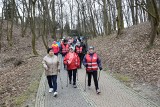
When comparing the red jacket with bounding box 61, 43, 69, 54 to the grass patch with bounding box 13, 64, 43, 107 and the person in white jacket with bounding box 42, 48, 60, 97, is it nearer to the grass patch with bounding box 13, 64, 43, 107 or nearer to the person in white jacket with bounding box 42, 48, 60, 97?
the grass patch with bounding box 13, 64, 43, 107

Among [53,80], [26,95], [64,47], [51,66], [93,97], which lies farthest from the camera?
[64,47]

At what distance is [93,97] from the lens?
9516mm

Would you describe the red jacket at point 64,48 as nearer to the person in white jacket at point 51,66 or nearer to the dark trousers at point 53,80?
the dark trousers at point 53,80

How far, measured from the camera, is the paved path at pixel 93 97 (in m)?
8.60

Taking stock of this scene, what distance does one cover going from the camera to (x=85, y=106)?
8430mm

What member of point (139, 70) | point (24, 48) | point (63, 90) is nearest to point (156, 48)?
point (139, 70)

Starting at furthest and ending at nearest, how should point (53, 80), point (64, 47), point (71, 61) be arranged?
1. point (64, 47)
2. point (71, 61)
3. point (53, 80)

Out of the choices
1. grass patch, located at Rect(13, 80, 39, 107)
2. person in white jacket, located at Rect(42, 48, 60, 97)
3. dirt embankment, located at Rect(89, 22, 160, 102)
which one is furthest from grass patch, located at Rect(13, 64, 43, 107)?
dirt embankment, located at Rect(89, 22, 160, 102)

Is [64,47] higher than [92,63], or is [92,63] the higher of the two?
[64,47]

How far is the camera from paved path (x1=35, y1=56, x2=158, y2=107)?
8602 millimetres

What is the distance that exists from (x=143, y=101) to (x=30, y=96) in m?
4.48

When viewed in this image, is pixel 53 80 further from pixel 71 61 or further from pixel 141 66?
pixel 141 66

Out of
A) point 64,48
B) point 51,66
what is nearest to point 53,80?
point 51,66

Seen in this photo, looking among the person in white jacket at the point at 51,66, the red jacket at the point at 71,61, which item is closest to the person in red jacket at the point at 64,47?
the red jacket at the point at 71,61
